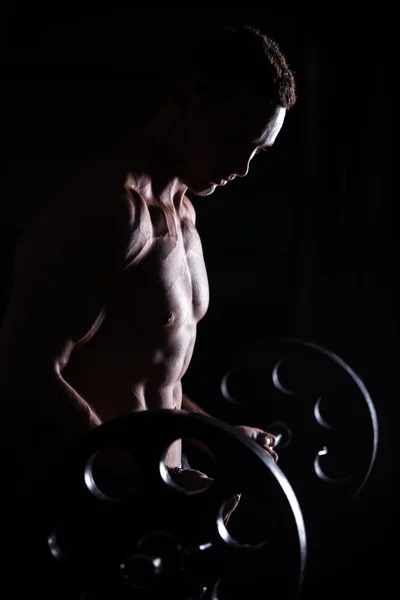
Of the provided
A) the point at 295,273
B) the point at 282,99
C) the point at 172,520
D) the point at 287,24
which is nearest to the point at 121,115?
the point at 287,24

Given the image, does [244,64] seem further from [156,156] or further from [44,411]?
[44,411]

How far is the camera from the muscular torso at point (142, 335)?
0.95m

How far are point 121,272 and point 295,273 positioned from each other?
0.84 metres

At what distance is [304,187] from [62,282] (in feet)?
2.96

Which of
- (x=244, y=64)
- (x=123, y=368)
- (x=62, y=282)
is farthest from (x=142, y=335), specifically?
(x=244, y=64)

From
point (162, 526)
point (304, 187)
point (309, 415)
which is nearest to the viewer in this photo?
point (162, 526)

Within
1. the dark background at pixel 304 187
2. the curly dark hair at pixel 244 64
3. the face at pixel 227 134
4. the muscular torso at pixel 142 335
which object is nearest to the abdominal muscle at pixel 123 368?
the muscular torso at pixel 142 335

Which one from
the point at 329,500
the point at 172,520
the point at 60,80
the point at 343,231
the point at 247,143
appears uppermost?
the point at 60,80

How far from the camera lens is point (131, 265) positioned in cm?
93

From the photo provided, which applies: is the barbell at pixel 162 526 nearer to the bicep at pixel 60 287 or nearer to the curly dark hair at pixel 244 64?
the bicep at pixel 60 287

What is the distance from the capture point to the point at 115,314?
95 cm

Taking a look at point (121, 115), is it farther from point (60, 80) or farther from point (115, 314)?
point (115, 314)

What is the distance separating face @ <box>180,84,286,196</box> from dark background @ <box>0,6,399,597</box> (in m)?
0.55

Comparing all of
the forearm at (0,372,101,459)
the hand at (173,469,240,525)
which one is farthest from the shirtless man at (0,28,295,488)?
the hand at (173,469,240,525)
